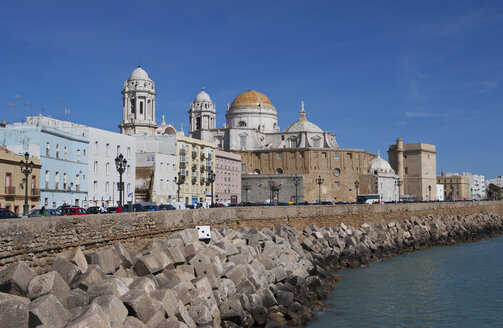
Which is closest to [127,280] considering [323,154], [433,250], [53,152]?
[53,152]

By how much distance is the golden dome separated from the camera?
99250 millimetres

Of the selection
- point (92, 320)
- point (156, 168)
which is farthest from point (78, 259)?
point (156, 168)

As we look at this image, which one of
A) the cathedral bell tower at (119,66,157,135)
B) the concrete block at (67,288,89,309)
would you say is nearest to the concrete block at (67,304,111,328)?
the concrete block at (67,288,89,309)

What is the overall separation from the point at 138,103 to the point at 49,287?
62.9 meters

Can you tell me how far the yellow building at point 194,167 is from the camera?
56.5 metres

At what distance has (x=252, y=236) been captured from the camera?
24062 millimetres

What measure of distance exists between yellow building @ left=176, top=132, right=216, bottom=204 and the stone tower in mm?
32111

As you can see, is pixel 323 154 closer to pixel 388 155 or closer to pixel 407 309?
pixel 388 155

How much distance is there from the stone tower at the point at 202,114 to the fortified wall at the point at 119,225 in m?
62.4

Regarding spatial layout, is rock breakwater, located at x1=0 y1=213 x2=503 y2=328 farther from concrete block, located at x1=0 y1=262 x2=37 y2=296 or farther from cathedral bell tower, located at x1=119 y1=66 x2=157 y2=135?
cathedral bell tower, located at x1=119 y1=66 x2=157 y2=135

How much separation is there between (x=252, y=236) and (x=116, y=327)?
45.4 ft

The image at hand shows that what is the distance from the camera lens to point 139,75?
73.2m

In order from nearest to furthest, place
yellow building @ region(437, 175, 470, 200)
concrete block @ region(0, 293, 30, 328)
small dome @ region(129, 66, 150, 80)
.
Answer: concrete block @ region(0, 293, 30, 328)
small dome @ region(129, 66, 150, 80)
yellow building @ region(437, 175, 470, 200)

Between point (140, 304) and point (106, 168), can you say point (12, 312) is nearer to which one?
point (140, 304)
